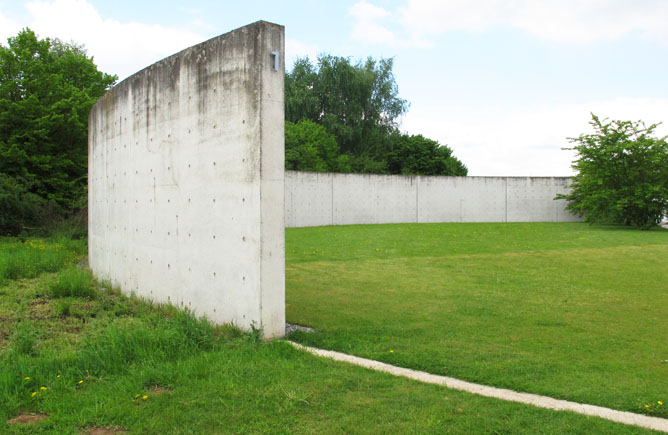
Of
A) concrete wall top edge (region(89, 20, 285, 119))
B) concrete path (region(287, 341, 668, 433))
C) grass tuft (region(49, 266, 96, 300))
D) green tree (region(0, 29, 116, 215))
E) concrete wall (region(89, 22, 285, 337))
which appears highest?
green tree (region(0, 29, 116, 215))

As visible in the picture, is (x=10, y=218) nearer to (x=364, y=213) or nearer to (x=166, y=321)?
(x=166, y=321)

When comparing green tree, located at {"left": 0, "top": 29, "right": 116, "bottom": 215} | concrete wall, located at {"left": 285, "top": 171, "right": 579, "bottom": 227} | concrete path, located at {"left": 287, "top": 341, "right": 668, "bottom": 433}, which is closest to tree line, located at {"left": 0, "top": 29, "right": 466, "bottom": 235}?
green tree, located at {"left": 0, "top": 29, "right": 116, "bottom": 215}

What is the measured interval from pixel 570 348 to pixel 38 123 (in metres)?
25.7

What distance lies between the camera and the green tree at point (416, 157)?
44.8 meters

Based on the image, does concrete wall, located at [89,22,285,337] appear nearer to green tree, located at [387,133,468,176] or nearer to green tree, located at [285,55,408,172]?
green tree, located at [285,55,408,172]

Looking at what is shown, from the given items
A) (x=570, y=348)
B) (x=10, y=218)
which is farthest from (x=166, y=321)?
(x=10, y=218)

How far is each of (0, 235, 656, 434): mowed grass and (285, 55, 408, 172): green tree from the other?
126 feet

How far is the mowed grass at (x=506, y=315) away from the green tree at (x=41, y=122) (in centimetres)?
1667

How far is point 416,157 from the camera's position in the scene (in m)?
45.2

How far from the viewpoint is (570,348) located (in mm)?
5379

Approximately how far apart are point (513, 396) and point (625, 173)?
2442 cm

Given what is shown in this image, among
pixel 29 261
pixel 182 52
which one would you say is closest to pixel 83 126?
pixel 29 261

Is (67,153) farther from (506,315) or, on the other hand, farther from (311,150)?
(506,315)

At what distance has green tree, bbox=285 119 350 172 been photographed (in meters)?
36.6
